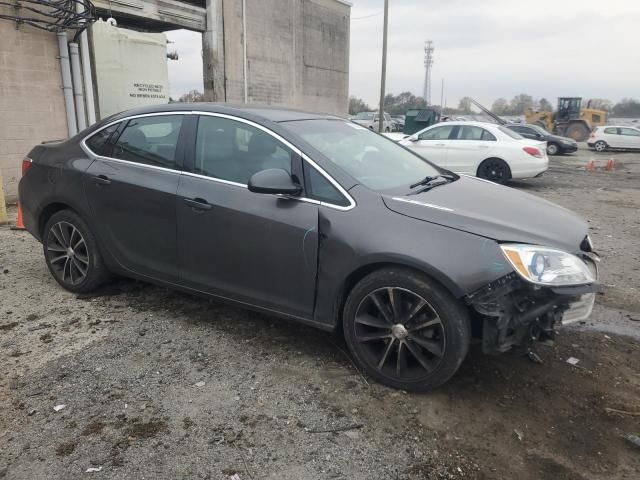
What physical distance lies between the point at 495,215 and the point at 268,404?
1759 millimetres

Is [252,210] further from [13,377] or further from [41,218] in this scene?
[41,218]

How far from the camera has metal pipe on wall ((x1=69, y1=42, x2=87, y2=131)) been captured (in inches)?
366

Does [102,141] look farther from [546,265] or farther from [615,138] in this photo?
[615,138]

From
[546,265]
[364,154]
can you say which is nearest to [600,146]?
[364,154]

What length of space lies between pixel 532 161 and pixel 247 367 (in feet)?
33.3

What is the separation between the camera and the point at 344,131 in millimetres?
3914

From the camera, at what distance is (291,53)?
19.6 meters

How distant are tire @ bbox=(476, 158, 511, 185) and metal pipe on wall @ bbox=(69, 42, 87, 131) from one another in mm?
8602

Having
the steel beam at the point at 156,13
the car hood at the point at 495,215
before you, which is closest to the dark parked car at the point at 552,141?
the steel beam at the point at 156,13

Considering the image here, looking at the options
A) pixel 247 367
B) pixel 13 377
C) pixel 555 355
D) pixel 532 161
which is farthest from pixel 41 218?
pixel 532 161

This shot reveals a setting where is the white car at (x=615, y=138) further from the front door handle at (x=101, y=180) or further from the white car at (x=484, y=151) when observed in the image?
the front door handle at (x=101, y=180)

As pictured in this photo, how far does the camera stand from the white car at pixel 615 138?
996 inches

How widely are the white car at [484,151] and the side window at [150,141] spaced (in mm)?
8182

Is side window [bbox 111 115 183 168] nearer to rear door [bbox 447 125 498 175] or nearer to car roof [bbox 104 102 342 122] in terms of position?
car roof [bbox 104 102 342 122]
